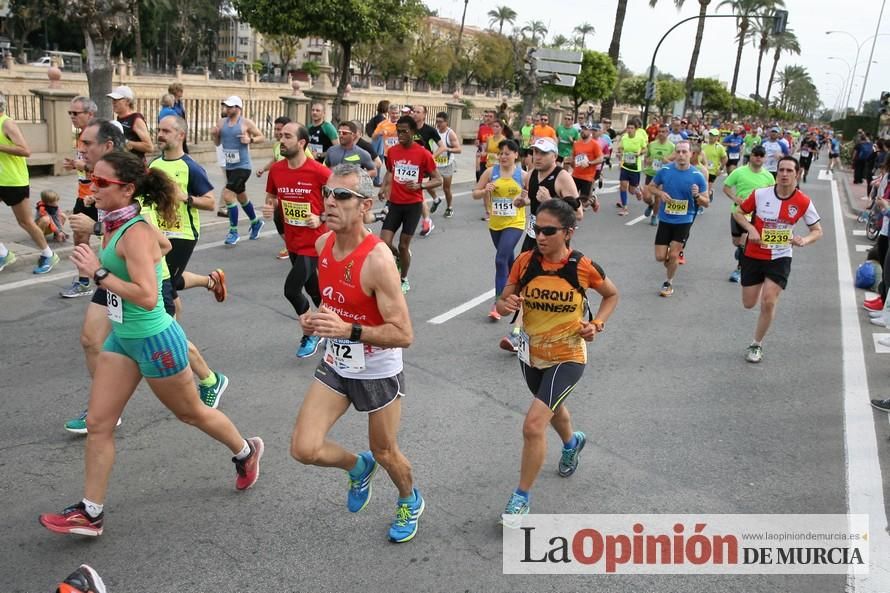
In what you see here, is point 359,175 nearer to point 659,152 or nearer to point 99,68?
point 99,68

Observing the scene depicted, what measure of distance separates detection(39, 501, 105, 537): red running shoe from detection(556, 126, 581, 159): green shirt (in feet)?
46.7

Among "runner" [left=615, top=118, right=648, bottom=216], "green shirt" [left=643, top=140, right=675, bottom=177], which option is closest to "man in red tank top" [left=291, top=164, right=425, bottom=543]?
"green shirt" [left=643, top=140, right=675, bottom=177]

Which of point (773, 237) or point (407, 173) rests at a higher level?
point (407, 173)

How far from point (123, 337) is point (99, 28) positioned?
894 cm

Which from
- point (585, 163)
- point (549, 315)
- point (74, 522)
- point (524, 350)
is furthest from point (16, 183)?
point (585, 163)

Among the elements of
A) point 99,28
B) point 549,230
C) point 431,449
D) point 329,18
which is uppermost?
point 329,18

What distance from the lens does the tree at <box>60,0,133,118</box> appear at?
34.8 ft

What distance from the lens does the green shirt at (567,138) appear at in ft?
54.7

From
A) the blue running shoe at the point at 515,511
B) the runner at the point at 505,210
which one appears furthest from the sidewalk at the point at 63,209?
the blue running shoe at the point at 515,511

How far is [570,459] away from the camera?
4.64 m

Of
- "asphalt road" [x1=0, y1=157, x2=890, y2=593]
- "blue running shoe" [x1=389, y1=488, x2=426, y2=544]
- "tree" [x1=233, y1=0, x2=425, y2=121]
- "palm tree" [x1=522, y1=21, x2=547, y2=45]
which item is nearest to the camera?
"asphalt road" [x1=0, y1=157, x2=890, y2=593]

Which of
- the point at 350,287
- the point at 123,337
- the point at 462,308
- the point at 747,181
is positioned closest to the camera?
the point at 350,287

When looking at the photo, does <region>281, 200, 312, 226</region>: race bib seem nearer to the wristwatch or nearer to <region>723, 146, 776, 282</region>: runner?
the wristwatch

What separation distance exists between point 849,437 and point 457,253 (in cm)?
645
